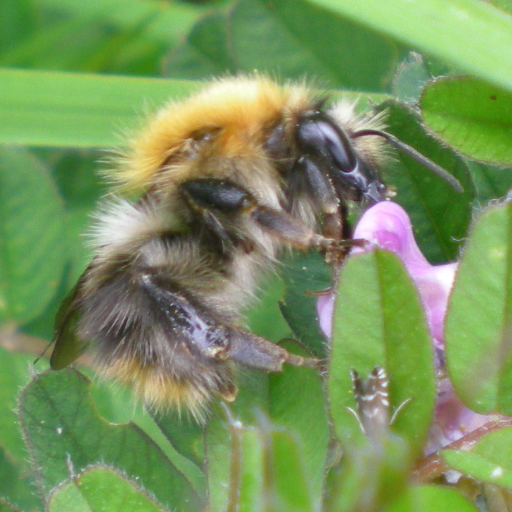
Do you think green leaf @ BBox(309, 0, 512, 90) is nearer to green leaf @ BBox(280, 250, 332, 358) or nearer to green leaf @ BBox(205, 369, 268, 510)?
green leaf @ BBox(280, 250, 332, 358)

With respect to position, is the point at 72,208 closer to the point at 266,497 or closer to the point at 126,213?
the point at 126,213

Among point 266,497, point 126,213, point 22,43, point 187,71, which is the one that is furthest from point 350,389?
Answer: point 22,43

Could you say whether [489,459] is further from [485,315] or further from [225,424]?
[225,424]

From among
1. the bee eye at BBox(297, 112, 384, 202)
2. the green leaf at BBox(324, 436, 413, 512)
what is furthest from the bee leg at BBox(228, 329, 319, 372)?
the green leaf at BBox(324, 436, 413, 512)

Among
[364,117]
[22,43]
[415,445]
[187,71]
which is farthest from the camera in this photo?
[22,43]

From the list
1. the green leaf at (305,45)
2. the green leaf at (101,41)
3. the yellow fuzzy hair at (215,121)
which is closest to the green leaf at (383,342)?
the yellow fuzzy hair at (215,121)

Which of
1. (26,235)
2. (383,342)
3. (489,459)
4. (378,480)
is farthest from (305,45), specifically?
(378,480)

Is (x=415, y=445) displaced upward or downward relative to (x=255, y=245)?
upward
